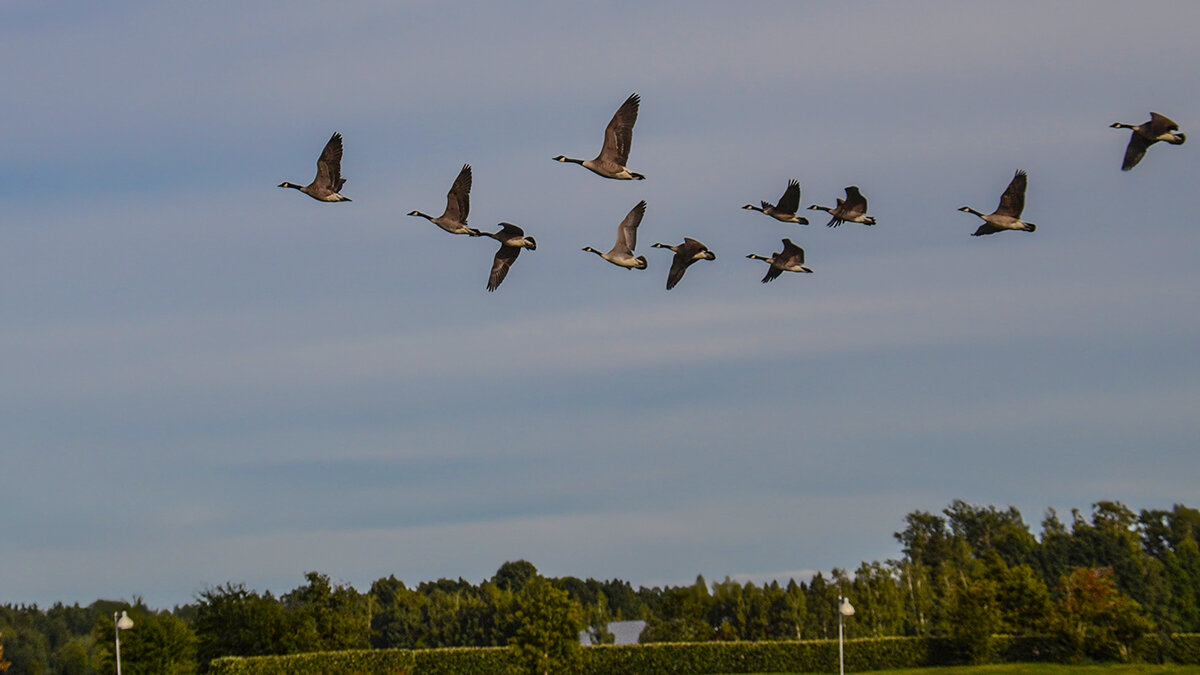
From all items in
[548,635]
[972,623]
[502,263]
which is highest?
[502,263]

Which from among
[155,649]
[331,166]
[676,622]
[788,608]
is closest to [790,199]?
[331,166]

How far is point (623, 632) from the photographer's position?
132m

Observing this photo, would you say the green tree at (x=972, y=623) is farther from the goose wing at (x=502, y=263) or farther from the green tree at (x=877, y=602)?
the goose wing at (x=502, y=263)

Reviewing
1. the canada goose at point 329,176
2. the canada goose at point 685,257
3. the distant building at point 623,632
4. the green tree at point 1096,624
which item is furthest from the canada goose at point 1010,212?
the distant building at point 623,632

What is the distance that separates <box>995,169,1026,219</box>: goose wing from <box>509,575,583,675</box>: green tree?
4550 centimetres

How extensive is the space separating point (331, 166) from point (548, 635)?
45229 millimetres

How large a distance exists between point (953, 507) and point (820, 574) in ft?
168

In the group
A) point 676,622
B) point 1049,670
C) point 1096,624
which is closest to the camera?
point 1049,670

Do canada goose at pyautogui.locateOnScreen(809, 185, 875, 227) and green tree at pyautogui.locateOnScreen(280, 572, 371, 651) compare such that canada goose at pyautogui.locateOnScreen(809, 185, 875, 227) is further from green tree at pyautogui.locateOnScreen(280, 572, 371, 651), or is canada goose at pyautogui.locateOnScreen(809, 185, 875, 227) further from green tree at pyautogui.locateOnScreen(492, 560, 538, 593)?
green tree at pyautogui.locateOnScreen(492, 560, 538, 593)

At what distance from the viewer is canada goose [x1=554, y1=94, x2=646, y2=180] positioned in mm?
37375

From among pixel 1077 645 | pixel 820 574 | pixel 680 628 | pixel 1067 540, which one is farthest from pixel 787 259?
pixel 1067 540

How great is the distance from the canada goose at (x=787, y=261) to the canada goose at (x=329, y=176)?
12677 millimetres

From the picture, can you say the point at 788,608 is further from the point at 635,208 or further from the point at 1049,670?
the point at 635,208

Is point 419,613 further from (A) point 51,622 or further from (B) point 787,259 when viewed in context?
(B) point 787,259
